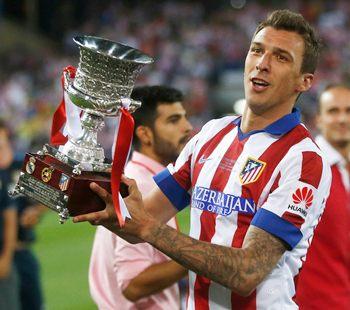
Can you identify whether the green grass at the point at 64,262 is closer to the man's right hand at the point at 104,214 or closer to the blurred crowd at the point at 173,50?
the blurred crowd at the point at 173,50

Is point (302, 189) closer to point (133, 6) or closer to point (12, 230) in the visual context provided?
point (12, 230)

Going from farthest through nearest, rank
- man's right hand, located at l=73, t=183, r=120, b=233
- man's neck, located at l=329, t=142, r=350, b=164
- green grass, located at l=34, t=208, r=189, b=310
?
green grass, located at l=34, t=208, r=189, b=310 → man's neck, located at l=329, t=142, r=350, b=164 → man's right hand, located at l=73, t=183, r=120, b=233

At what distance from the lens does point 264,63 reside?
2887 millimetres

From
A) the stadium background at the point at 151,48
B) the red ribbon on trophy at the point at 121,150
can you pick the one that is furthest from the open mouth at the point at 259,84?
the stadium background at the point at 151,48

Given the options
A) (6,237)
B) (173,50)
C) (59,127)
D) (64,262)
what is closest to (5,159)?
(6,237)

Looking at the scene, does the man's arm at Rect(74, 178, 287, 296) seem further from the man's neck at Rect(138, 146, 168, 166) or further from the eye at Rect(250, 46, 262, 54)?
the man's neck at Rect(138, 146, 168, 166)

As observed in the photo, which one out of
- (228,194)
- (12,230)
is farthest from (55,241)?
(228,194)

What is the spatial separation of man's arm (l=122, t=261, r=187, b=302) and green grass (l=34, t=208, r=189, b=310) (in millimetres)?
5438

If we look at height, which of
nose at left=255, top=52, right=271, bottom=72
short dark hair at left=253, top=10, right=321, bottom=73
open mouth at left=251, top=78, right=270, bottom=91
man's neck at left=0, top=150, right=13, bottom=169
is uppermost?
short dark hair at left=253, top=10, right=321, bottom=73

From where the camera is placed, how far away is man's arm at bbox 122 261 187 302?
3664 mm

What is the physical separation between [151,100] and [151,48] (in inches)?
671

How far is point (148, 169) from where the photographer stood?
405cm

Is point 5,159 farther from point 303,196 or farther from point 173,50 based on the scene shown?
point 173,50

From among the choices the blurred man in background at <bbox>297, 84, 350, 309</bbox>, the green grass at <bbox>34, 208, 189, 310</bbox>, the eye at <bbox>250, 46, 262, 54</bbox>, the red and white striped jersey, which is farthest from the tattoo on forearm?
the green grass at <bbox>34, 208, 189, 310</bbox>
